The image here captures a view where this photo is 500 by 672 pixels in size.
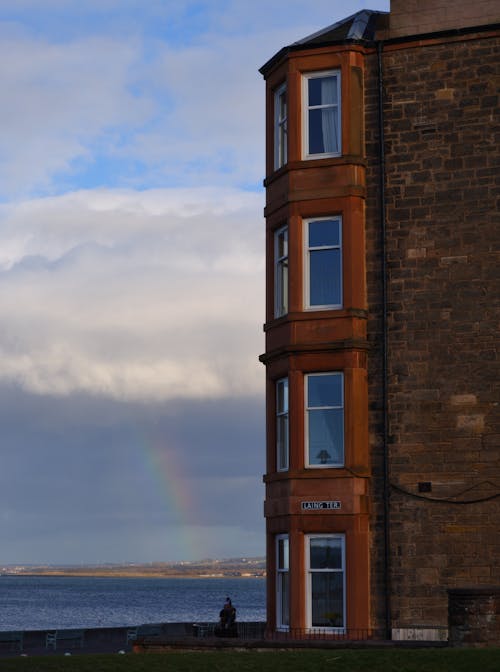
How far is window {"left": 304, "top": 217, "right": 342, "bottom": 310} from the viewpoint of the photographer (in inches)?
1316

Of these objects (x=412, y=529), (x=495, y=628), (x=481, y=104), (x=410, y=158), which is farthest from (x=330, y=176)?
(x=495, y=628)

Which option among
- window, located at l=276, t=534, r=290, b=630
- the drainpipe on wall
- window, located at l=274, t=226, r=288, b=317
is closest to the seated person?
window, located at l=276, t=534, r=290, b=630

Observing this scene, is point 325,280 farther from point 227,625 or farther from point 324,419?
point 227,625

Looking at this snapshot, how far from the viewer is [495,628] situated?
25938 mm

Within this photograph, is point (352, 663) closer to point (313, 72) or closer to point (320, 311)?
point (320, 311)

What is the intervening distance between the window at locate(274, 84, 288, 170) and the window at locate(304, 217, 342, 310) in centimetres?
263

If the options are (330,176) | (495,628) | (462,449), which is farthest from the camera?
(330,176)

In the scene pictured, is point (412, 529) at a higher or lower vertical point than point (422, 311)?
lower

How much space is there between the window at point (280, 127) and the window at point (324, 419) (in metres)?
6.55

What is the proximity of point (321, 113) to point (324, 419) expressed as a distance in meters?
8.50

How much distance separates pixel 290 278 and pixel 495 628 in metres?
11.5

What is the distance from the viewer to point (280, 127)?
3559cm

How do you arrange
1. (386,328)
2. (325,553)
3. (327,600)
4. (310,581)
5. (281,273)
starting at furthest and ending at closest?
1. (281,273)
2. (386,328)
3. (325,553)
4. (310,581)
5. (327,600)

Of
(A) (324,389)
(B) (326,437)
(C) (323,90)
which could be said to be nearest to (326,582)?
(B) (326,437)
